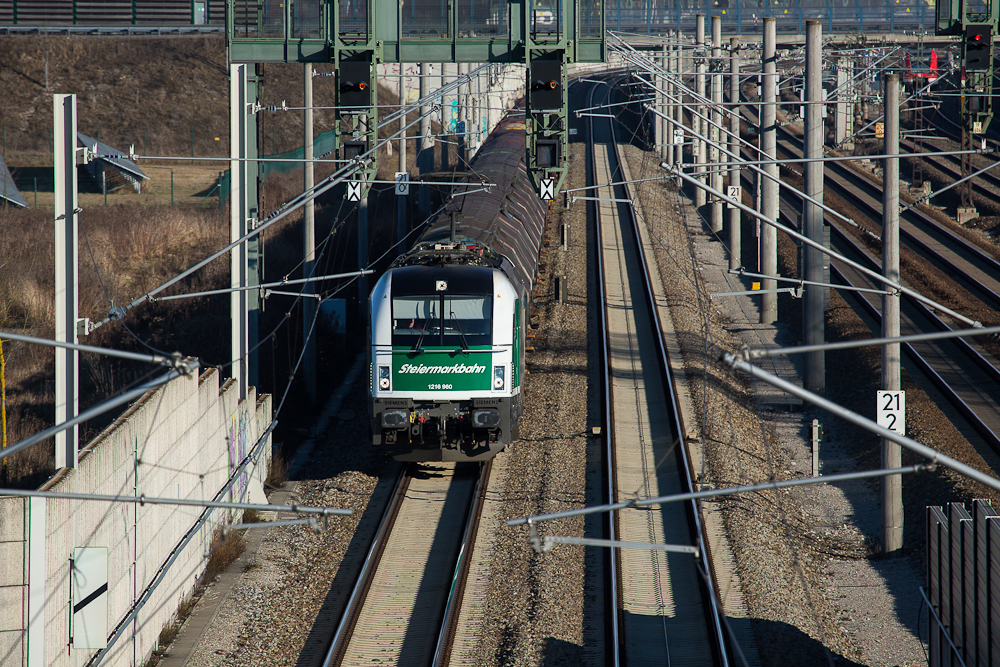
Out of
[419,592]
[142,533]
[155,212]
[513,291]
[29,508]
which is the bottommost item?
[419,592]

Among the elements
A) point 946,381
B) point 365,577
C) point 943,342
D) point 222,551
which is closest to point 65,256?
point 222,551

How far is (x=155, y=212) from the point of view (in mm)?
35000

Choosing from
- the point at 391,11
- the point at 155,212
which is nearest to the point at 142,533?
the point at 391,11

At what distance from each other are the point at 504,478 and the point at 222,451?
15.4 feet

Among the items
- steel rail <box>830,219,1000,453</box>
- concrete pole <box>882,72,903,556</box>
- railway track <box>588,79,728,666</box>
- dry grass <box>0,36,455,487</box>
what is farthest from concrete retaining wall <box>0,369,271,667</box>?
steel rail <box>830,219,1000,453</box>

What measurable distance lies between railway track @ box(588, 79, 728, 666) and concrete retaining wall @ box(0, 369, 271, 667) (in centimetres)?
563

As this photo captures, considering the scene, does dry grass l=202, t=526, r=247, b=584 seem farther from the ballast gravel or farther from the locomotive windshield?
the locomotive windshield

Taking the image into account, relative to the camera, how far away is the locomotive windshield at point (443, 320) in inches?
619

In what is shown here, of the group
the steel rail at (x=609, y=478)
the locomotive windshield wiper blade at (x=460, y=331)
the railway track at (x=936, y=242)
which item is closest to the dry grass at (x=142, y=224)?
the locomotive windshield wiper blade at (x=460, y=331)

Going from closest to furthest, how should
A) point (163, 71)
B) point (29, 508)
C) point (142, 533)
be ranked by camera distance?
1. point (29, 508)
2. point (142, 533)
3. point (163, 71)

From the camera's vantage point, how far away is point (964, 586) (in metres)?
10.2

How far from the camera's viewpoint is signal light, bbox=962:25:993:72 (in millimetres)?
16094

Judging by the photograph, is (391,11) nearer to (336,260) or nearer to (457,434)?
(457,434)

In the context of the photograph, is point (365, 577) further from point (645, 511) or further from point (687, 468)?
point (687, 468)
